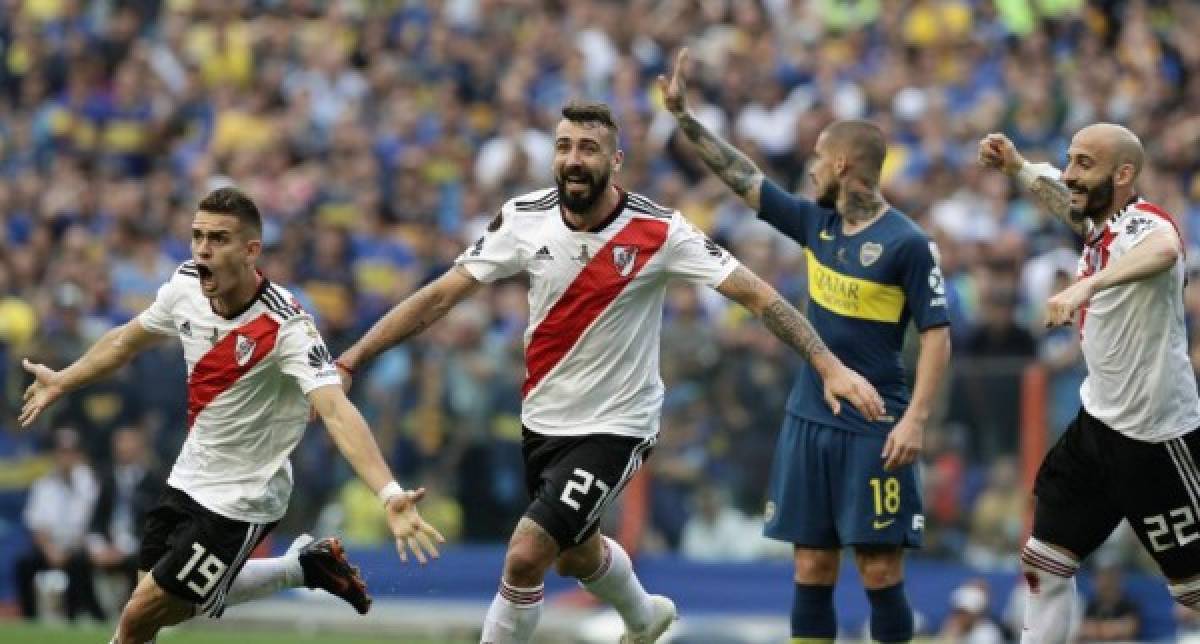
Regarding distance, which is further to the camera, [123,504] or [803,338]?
[123,504]

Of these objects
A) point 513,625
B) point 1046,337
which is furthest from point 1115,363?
point 1046,337

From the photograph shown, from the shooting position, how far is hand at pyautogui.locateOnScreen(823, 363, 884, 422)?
405 inches

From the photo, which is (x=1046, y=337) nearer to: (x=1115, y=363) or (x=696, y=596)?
(x=696, y=596)

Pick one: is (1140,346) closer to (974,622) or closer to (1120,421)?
(1120,421)

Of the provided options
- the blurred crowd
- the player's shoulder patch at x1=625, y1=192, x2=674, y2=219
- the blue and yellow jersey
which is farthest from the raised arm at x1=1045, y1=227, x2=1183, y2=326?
the blurred crowd

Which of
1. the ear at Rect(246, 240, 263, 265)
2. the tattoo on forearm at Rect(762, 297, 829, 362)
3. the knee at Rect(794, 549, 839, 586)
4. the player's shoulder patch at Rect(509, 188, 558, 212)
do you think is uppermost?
the player's shoulder patch at Rect(509, 188, 558, 212)

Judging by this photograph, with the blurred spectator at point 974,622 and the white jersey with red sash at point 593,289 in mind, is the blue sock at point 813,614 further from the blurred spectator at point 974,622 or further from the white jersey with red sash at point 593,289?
the blurred spectator at point 974,622

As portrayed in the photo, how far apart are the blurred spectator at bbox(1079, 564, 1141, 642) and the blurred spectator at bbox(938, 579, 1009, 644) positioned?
67 cm

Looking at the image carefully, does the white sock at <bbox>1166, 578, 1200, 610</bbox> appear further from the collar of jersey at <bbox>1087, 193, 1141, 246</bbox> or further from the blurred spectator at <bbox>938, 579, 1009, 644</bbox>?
the blurred spectator at <bbox>938, 579, 1009, 644</bbox>

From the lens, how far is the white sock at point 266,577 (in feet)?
36.6

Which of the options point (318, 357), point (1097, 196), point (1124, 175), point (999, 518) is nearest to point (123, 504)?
point (999, 518)

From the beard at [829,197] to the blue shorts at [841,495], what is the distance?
45.5 inches

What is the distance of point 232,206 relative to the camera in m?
10.4

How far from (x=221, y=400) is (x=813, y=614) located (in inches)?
131
